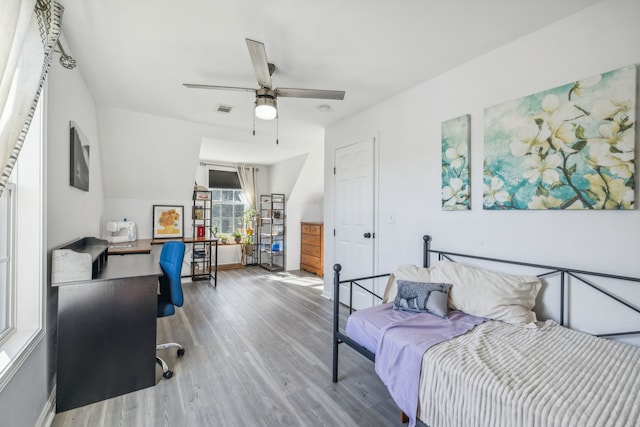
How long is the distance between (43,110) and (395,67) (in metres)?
2.46

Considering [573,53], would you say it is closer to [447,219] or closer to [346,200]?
[447,219]

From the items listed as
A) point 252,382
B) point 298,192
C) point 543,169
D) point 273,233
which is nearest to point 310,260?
point 273,233

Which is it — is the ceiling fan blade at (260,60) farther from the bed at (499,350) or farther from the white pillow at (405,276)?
the white pillow at (405,276)

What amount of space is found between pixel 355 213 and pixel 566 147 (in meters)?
2.14

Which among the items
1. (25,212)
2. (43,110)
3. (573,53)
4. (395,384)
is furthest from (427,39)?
(25,212)

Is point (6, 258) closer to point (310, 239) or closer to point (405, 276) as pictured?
point (405, 276)

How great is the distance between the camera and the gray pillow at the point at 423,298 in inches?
80.3

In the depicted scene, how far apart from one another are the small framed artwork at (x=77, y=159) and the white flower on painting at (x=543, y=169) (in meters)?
3.36

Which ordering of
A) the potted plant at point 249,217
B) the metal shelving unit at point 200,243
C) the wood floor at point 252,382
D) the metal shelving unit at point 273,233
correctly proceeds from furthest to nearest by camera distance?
the potted plant at point 249,217
the metal shelving unit at point 273,233
the metal shelving unit at point 200,243
the wood floor at point 252,382

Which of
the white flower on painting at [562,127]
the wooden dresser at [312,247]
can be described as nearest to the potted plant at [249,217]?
the wooden dresser at [312,247]

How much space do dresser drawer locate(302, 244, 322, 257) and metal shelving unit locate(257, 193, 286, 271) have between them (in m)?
0.42

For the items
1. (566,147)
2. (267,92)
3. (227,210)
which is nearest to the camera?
(566,147)

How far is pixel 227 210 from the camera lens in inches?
266

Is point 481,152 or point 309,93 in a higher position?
point 309,93
